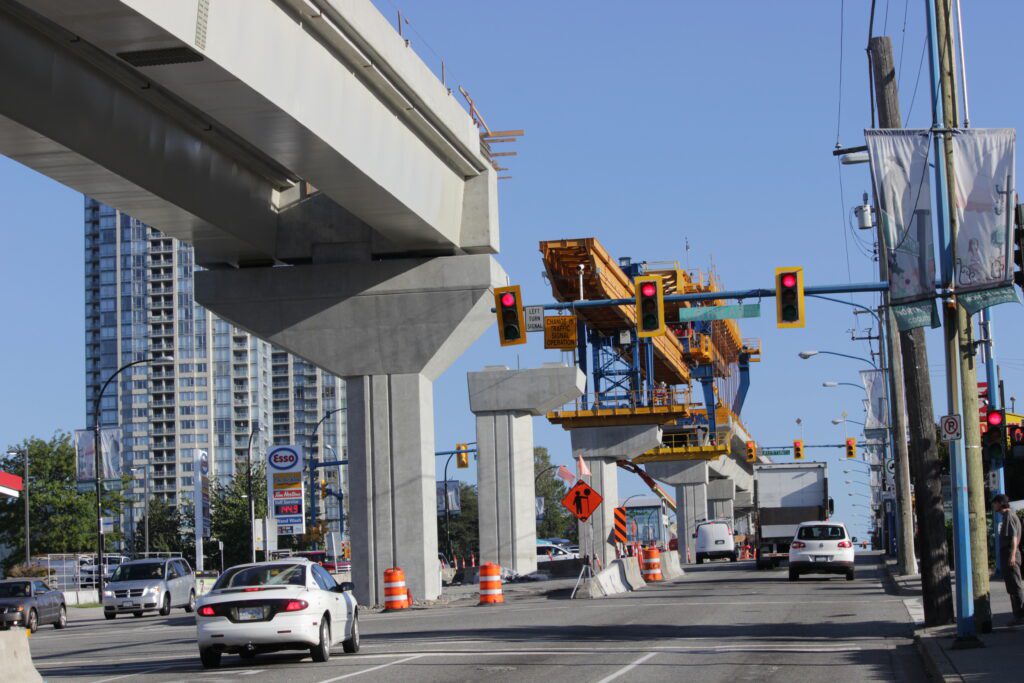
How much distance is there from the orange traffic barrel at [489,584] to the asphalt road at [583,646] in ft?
4.78

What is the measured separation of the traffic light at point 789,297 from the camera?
26828 mm

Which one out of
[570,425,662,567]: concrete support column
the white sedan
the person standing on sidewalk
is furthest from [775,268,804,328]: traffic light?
[570,425,662,567]: concrete support column

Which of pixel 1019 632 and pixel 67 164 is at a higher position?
pixel 67 164

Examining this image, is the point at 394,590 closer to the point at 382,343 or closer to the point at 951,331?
the point at 382,343

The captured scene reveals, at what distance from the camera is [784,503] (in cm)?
5509

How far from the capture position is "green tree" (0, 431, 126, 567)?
4432 inches

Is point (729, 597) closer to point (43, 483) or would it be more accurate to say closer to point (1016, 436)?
point (1016, 436)

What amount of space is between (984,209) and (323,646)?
10591 mm

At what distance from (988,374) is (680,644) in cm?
2957

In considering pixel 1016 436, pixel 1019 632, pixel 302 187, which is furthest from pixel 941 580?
pixel 302 187

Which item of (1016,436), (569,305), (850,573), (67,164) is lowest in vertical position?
(850,573)

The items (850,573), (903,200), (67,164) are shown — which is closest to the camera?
(903,200)

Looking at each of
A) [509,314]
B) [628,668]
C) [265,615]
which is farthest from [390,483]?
[628,668]

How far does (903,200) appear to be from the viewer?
62.5 ft
